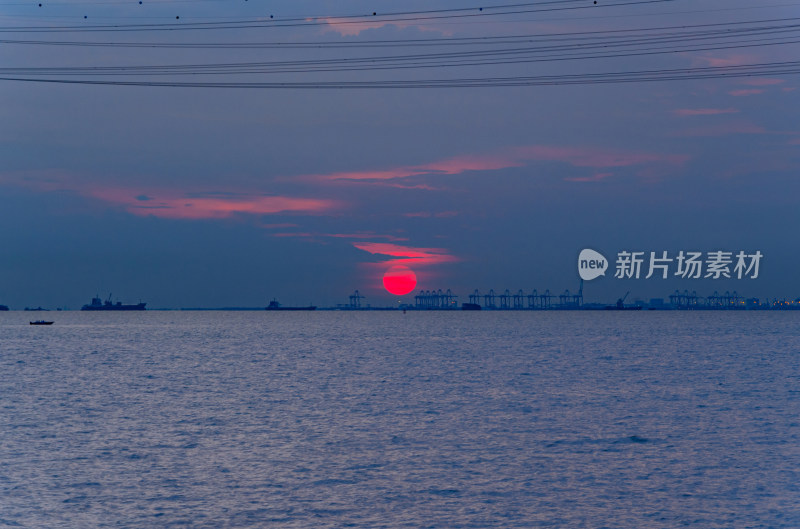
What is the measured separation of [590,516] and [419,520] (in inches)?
278

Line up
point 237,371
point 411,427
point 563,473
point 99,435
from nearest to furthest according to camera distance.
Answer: point 563,473 < point 99,435 < point 411,427 < point 237,371

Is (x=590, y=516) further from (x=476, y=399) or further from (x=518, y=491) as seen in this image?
(x=476, y=399)

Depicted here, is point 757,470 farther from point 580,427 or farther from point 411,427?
point 411,427

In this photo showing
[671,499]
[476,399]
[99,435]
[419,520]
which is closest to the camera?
[419,520]

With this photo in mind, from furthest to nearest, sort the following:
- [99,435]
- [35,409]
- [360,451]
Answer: [35,409], [99,435], [360,451]

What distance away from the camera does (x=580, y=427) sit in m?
61.6

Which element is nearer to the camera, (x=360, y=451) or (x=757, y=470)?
(x=757, y=470)

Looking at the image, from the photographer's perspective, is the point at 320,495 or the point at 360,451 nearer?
A: the point at 320,495

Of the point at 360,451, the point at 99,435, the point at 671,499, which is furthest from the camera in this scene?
the point at 99,435

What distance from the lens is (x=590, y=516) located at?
35156 millimetres

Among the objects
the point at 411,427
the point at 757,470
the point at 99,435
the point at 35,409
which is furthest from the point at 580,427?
the point at 35,409

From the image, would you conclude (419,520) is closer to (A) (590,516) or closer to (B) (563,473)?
(A) (590,516)

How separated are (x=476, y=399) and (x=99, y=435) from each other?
36337mm

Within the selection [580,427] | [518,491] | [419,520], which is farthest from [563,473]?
[580,427]
